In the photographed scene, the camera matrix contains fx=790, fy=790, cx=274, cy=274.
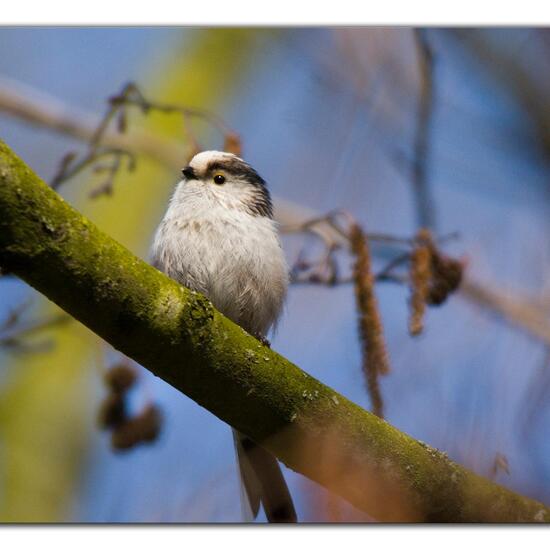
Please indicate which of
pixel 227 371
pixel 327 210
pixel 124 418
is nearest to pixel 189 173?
pixel 327 210

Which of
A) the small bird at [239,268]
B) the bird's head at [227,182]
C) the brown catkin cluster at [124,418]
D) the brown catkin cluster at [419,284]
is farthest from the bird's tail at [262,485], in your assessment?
the bird's head at [227,182]

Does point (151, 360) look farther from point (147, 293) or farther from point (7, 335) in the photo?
point (7, 335)

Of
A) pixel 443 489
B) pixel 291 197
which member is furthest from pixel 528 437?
pixel 291 197

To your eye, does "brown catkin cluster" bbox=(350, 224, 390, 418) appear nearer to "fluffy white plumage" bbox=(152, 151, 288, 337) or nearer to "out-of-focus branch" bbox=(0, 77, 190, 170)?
"fluffy white plumage" bbox=(152, 151, 288, 337)

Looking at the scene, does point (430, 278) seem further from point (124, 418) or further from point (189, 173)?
point (124, 418)

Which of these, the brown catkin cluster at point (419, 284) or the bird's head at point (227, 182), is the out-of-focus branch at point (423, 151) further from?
the bird's head at point (227, 182)

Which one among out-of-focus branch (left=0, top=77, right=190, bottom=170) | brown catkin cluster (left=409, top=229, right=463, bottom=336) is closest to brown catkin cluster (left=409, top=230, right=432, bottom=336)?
brown catkin cluster (left=409, top=229, right=463, bottom=336)
